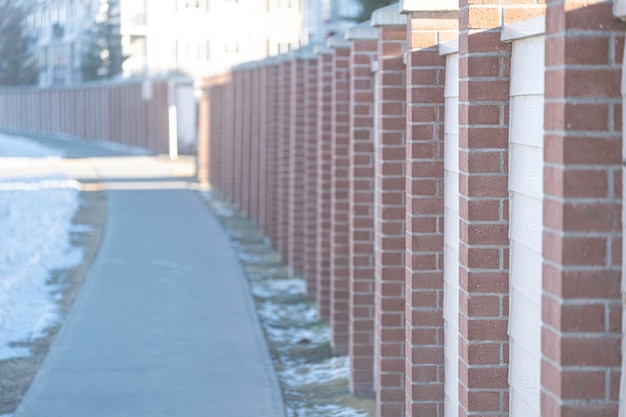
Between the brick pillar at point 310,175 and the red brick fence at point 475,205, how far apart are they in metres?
0.02

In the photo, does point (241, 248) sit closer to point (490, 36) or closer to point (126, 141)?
point (490, 36)

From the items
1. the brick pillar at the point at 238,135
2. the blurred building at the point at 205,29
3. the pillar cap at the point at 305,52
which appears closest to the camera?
the pillar cap at the point at 305,52

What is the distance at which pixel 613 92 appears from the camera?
3.20 meters

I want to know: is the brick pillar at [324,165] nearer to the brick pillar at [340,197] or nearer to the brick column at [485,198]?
the brick pillar at [340,197]

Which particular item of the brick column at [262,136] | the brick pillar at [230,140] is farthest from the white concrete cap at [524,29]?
the brick pillar at [230,140]

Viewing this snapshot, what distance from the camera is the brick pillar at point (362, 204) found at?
25.8ft

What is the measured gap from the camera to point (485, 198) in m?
4.52

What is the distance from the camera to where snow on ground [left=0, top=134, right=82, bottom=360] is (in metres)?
10.2

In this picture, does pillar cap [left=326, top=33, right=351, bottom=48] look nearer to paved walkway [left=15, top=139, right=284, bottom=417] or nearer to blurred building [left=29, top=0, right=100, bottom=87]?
paved walkway [left=15, top=139, right=284, bottom=417]

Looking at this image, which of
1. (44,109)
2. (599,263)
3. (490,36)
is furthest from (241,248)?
(44,109)

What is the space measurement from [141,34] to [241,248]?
30938 millimetres

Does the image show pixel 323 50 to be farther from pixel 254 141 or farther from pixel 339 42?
pixel 254 141

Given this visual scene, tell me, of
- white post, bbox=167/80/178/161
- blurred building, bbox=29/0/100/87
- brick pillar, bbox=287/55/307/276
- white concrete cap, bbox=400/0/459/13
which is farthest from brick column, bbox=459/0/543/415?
blurred building, bbox=29/0/100/87

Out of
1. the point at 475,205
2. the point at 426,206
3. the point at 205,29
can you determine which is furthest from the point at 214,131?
the point at 205,29
